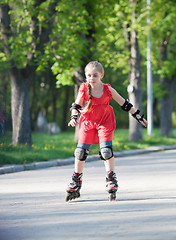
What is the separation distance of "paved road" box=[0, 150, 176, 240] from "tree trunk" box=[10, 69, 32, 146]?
6.03 meters

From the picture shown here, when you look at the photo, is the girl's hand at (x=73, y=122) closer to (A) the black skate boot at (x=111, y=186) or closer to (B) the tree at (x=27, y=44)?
(A) the black skate boot at (x=111, y=186)

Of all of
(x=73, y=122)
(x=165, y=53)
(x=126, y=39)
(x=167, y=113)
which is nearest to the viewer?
(x=73, y=122)

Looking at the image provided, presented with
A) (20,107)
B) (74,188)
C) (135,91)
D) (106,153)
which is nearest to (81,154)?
(106,153)

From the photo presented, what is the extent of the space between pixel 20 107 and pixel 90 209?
10.2 metres

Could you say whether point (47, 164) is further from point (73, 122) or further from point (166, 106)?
point (166, 106)

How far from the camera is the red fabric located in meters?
6.86

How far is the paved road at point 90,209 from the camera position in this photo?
4941 millimetres

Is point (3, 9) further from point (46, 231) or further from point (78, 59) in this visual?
point (46, 231)

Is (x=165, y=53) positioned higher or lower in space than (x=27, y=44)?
higher

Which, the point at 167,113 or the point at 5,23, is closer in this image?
the point at 5,23

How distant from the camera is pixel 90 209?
20.2ft

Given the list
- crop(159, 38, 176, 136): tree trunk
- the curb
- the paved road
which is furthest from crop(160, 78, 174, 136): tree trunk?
the paved road

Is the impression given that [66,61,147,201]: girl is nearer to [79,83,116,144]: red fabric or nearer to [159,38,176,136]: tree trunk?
[79,83,116,144]: red fabric

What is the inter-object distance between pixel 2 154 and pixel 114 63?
9983 millimetres
